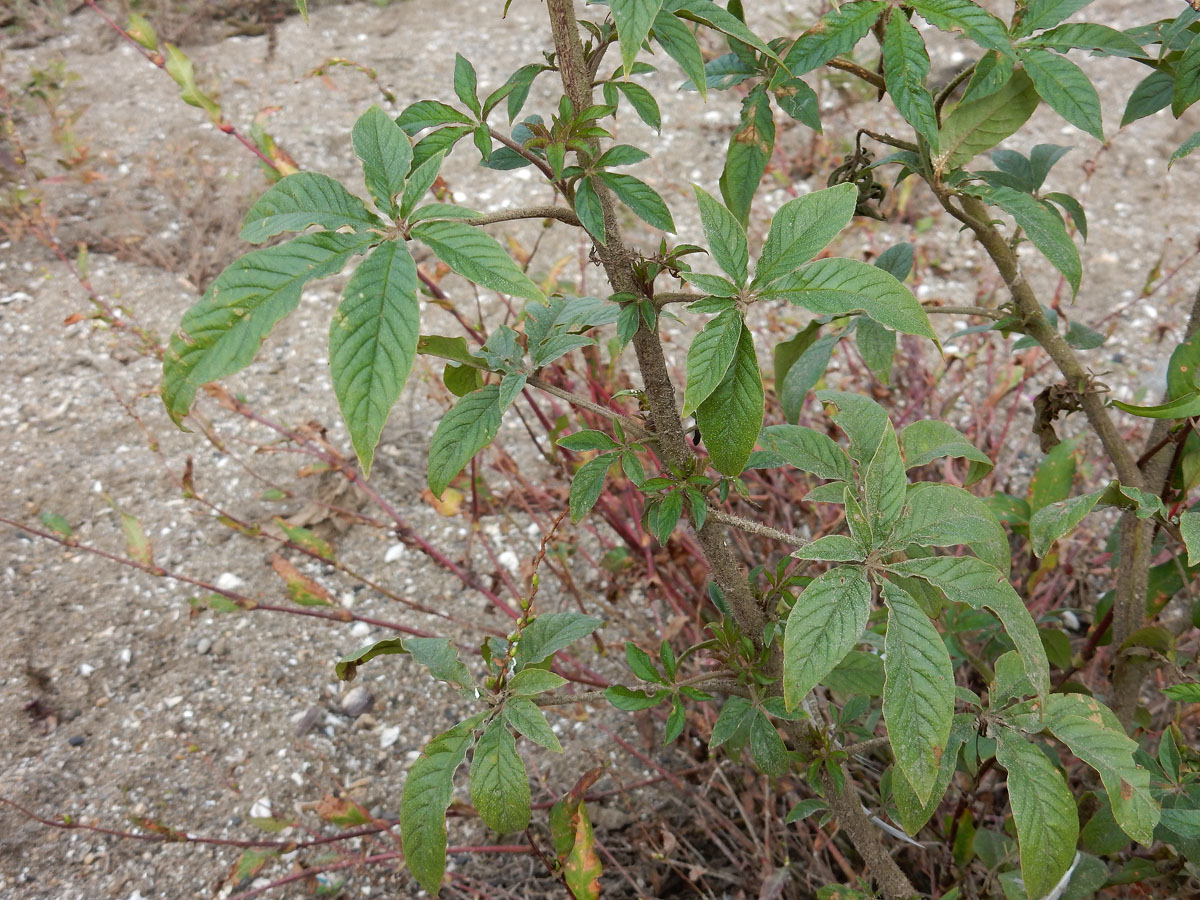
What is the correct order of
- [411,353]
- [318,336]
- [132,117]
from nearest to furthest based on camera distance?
[411,353], [318,336], [132,117]

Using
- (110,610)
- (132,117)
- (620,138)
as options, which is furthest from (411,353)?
(132,117)

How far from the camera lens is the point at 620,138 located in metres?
3.14

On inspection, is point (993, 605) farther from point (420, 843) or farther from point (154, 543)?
point (154, 543)

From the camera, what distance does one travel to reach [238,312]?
687 millimetres

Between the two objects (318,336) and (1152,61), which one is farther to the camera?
(318,336)

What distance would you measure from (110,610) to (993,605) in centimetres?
188

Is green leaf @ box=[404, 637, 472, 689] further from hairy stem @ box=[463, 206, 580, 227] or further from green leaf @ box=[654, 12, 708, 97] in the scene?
green leaf @ box=[654, 12, 708, 97]

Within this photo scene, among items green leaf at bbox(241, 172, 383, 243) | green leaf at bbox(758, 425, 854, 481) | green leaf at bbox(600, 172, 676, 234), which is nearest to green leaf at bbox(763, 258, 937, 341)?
green leaf at bbox(600, 172, 676, 234)

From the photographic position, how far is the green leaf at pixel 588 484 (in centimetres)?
95

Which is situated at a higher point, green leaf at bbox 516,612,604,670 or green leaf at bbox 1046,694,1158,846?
green leaf at bbox 1046,694,1158,846

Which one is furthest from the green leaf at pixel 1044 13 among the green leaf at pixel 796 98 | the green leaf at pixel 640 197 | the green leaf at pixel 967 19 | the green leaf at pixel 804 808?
the green leaf at pixel 804 808

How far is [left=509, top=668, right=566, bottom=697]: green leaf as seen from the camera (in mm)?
923

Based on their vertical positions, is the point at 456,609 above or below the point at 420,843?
below

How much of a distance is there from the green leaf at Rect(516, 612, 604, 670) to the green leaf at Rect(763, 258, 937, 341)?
45 cm
